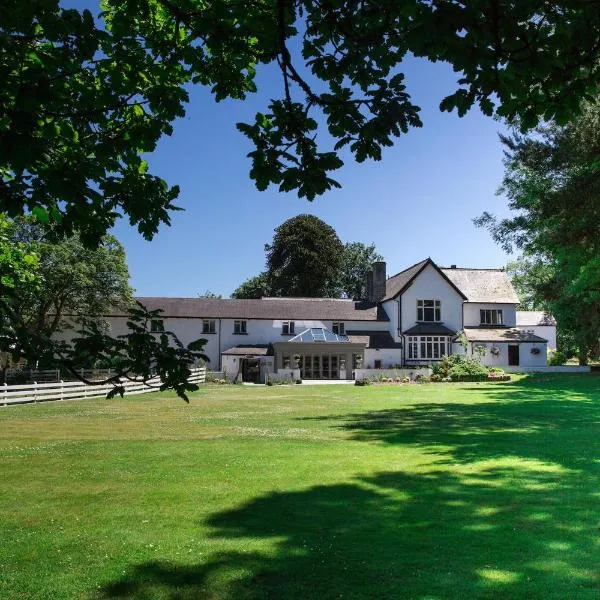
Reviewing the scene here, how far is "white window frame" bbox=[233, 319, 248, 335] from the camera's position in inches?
2174

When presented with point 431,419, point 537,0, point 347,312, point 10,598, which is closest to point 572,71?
point 537,0

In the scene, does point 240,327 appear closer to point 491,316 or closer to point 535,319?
point 491,316

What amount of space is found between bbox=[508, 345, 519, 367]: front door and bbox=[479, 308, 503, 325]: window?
3779 millimetres

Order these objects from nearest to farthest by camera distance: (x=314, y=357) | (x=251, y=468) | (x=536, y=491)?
1. (x=536, y=491)
2. (x=251, y=468)
3. (x=314, y=357)

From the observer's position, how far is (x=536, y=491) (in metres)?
9.07

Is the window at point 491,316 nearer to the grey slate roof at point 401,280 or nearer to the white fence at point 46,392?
the grey slate roof at point 401,280

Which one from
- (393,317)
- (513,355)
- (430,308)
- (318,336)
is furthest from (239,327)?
(513,355)

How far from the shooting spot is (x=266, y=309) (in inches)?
2232

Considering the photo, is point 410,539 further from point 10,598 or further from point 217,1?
point 217,1

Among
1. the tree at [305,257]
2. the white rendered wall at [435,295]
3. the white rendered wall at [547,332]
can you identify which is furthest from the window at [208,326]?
the white rendered wall at [547,332]

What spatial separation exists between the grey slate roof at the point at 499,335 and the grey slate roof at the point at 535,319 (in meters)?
21.9

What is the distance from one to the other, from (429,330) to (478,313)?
25.5 feet

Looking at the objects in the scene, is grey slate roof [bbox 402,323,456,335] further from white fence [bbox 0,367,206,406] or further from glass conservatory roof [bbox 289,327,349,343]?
white fence [bbox 0,367,206,406]

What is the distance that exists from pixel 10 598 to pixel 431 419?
16.2 meters
